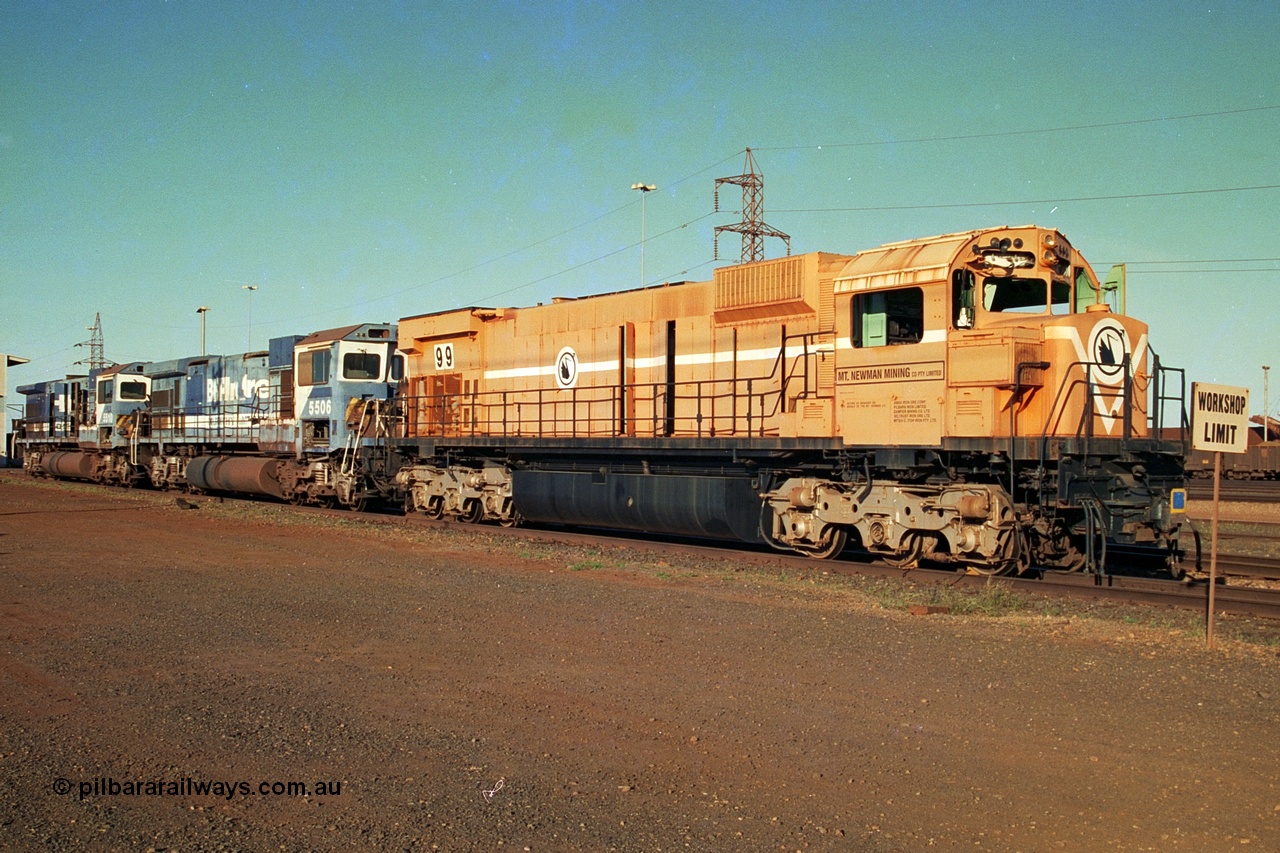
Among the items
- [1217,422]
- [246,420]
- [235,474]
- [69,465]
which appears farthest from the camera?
[69,465]

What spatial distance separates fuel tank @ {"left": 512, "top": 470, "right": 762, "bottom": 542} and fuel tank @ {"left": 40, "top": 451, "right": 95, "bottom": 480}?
2350cm

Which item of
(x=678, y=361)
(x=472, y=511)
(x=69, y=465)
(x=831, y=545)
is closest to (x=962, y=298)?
(x=831, y=545)

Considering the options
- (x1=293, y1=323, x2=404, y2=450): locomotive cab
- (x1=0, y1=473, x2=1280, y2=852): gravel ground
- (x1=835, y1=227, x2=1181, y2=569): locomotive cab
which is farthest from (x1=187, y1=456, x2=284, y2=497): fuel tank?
(x1=835, y1=227, x2=1181, y2=569): locomotive cab

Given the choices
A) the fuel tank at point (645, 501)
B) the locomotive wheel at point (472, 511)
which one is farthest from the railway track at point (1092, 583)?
the locomotive wheel at point (472, 511)

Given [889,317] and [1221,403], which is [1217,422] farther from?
[889,317]

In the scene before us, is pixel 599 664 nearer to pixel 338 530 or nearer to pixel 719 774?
pixel 719 774

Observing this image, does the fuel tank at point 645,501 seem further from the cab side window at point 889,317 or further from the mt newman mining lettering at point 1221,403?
the mt newman mining lettering at point 1221,403

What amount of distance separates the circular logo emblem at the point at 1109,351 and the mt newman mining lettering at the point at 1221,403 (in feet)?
7.42

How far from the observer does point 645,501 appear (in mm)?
15461

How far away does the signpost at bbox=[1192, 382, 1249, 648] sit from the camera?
336 inches

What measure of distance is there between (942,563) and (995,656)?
521 centimetres

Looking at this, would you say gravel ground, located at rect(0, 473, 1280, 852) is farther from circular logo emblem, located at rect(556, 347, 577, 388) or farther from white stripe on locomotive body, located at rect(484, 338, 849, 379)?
circular logo emblem, located at rect(556, 347, 577, 388)

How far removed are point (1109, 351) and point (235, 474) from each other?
819 inches

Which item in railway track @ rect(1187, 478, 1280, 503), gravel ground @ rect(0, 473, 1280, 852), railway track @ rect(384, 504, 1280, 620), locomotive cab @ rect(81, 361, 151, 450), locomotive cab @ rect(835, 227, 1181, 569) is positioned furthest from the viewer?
locomotive cab @ rect(81, 361, 151, 450)
